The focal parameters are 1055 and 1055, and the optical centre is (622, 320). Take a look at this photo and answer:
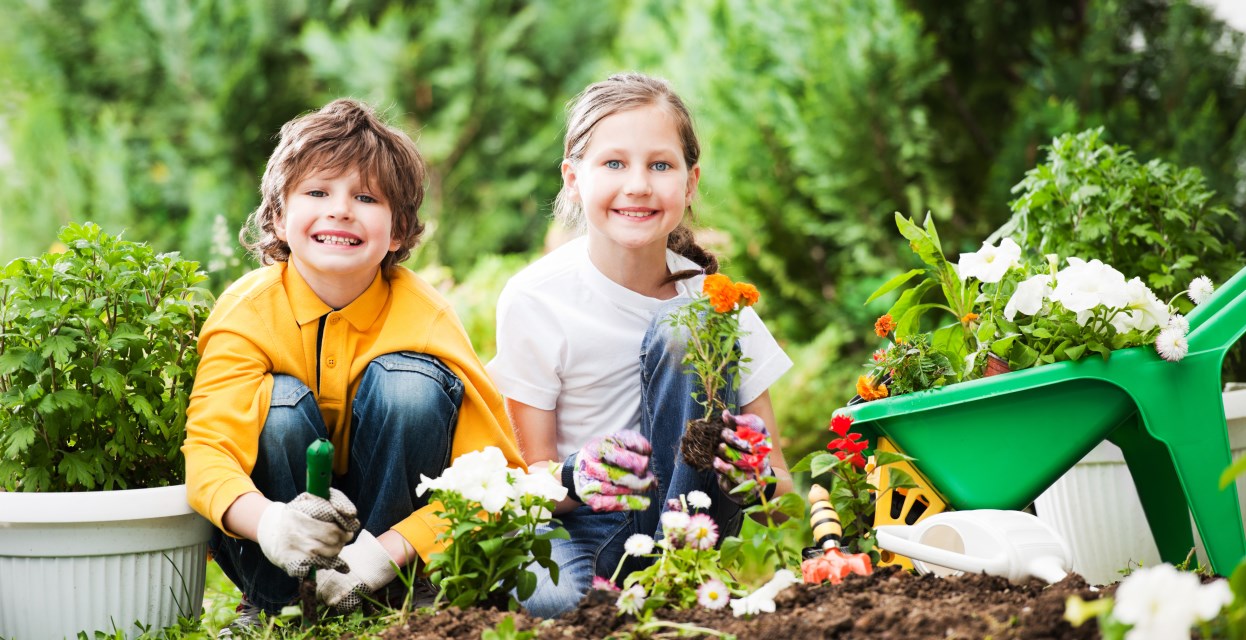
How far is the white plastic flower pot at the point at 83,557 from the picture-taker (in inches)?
68.0

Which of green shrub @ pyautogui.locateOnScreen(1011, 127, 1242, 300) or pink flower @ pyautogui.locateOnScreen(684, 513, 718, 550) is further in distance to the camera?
green shrub @ pyautogui.locateOnScreen(1011, 127, 1242, 300)

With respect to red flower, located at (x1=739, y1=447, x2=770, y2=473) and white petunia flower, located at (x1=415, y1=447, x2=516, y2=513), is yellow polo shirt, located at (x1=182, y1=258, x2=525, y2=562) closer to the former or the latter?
white petunia flower, located at (x1=415, y1=447, x2=516, y2=513)

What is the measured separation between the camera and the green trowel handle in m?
1.64

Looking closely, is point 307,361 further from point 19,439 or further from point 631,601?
point 631,601

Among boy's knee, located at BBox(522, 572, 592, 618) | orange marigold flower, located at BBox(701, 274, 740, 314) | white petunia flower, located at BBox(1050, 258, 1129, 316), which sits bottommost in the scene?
boy's knee, located at BBox(522, 572, 592, 618)

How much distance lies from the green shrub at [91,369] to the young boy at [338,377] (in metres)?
0.09

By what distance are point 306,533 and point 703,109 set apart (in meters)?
2.98

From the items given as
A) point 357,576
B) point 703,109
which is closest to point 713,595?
point 357,576

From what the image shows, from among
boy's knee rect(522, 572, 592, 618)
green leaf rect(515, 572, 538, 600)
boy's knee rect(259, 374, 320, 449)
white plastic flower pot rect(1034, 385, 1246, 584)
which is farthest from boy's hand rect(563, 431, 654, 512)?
white plastic flower pot rect(1034, 385, 1246, 584)

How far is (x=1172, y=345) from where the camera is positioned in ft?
5.60

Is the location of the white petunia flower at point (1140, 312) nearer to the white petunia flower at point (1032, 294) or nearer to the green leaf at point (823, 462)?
the white petunia flower at point (1032, 294)

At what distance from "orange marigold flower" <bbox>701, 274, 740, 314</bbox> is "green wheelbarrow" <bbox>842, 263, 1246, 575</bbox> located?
33 centimetres

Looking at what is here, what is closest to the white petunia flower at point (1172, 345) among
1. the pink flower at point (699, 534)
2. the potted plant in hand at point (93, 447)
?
the pink flower at point (699, 534)

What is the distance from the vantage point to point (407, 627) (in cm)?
157
